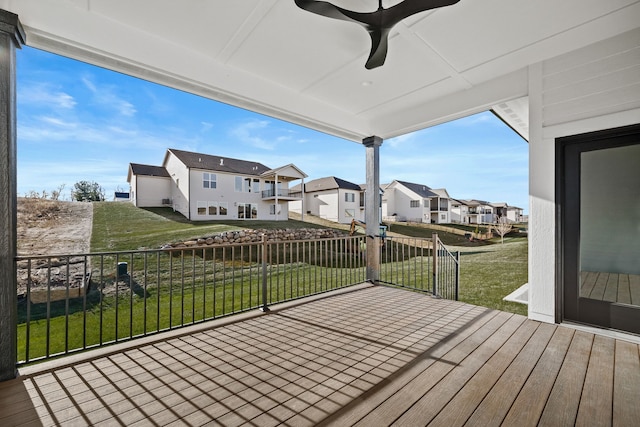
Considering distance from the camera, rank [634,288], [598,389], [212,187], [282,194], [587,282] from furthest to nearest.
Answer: [282,194], [212,187], [587,282], [634,288], [598,389]

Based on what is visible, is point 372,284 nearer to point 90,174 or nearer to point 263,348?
point 263,348

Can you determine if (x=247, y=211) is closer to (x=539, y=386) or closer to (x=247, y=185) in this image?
(x=247, y=185)

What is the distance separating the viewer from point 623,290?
96.0 inches

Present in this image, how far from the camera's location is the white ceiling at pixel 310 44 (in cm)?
206

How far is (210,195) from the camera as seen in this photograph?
227 inches

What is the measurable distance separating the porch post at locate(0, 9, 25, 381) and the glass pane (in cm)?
467

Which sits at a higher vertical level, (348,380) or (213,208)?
(213,208)

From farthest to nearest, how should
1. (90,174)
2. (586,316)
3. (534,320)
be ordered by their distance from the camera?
(90,174)
(534,320)
(586,316)

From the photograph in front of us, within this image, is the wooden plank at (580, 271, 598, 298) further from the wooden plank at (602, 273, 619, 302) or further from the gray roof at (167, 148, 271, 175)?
the gray roof at (167, 148, 271, 175)

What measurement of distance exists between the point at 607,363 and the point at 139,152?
24.1ft

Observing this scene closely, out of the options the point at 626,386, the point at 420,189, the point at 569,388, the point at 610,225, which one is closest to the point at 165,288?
the point at 569,388

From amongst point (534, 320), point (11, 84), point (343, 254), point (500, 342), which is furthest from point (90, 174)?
point (534, 320)

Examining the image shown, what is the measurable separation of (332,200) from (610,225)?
6.57 meters

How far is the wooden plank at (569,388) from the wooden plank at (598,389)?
0.03 metres
